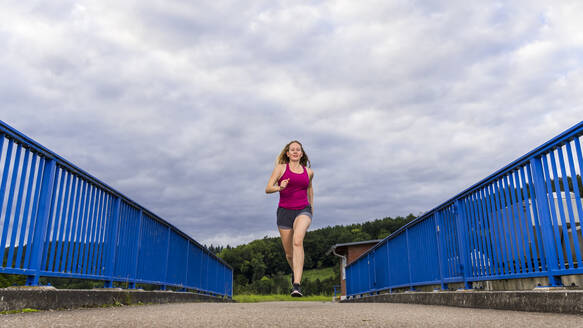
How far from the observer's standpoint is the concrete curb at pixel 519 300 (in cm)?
342

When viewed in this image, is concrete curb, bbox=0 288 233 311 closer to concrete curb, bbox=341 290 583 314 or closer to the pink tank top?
the pink tank top

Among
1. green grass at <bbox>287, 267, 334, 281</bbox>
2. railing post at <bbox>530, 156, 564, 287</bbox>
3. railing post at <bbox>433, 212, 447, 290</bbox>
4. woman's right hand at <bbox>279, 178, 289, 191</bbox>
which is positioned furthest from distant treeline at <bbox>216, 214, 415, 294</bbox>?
railing post at <bbox>530, 156, 564, 287</bbox>

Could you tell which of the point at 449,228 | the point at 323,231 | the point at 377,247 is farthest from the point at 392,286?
the point at 323,231

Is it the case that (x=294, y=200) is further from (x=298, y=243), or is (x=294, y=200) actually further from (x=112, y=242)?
(x=112, y=242)

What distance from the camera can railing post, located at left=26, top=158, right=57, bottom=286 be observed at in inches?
157

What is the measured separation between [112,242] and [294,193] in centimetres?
247

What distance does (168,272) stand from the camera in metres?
8.47

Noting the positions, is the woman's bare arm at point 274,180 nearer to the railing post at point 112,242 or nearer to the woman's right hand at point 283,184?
the woman's right hand at point 283,184

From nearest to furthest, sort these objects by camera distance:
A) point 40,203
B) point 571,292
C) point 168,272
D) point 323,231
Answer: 1. point 571,292
2. point 40,203
3. point 168,272
4. point 323,231

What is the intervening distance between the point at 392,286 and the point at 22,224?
7192 mm

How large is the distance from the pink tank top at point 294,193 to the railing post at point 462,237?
204cm

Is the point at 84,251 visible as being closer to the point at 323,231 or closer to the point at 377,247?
the point at 377,247

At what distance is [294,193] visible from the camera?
5785 mm

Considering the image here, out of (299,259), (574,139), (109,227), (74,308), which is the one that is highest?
(574,139)
